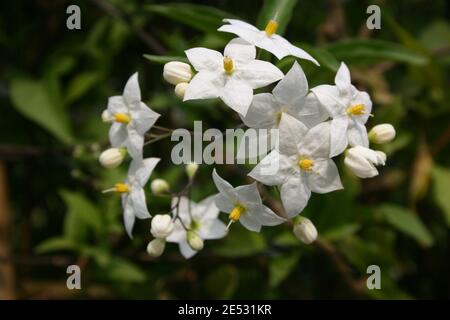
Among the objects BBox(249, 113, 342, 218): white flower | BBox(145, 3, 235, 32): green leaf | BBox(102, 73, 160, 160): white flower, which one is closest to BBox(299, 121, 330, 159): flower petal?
BBox(249, 113, 342, 218): white flower

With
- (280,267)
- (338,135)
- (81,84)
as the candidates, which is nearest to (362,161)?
(338,135)

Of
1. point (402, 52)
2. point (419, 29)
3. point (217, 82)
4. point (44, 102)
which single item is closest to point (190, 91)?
point (217, 82)

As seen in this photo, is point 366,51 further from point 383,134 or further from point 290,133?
point 290,133

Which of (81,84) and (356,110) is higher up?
(81,84)

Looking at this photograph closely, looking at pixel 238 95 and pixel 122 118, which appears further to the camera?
pixel 122 118

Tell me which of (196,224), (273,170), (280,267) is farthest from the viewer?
(280,267)

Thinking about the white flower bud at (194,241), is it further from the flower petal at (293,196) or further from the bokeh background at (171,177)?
the bokeh background at (171,177)

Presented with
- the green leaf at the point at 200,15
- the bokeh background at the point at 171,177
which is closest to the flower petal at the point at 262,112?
the green leaf at the point at 200,15
